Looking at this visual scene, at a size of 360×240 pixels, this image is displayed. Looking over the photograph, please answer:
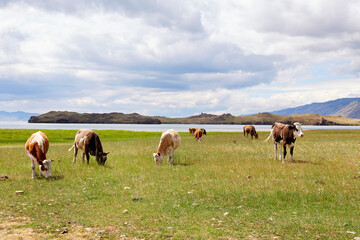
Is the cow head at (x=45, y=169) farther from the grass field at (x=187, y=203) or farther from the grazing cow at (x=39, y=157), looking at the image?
the grass field at (x=187, y=203)

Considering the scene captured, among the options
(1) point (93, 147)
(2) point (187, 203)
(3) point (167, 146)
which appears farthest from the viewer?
(3) point (167, 146)

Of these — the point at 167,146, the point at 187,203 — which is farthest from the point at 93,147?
the point at 187,203

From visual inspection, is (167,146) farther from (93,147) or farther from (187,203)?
(187,203)

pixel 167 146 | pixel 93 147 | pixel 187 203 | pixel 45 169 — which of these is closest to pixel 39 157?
pixel 45 169

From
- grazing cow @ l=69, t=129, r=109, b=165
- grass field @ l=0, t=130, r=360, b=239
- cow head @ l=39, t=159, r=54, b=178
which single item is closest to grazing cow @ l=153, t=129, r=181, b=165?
grass field @ l=0, t=130, r=360, b=239

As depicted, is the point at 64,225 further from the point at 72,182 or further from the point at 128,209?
the point at 72,182

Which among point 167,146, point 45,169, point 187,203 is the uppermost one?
point 167,146

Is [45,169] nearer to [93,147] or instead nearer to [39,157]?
[39,157]

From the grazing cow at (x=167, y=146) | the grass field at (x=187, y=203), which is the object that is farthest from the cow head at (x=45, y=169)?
the grazing cow at (x=167, y=146)

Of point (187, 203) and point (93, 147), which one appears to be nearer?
point (187, 203)

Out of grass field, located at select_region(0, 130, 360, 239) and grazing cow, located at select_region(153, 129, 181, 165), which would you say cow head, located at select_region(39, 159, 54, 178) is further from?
grazing cow, located at select_region(153, 129, 181, 165)

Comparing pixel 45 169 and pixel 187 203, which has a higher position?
pixel 45 169

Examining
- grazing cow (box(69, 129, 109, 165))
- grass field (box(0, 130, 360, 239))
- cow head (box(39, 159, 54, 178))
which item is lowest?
grass field (box(0, 130, 360, 239))

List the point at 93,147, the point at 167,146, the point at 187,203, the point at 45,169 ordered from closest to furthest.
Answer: the point at 187,203
the point at 45,169
the point at 93,147
the point at 167,146
